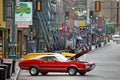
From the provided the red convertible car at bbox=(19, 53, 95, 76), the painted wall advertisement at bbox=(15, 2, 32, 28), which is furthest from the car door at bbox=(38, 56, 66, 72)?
the painted wall advertisement at bbox=(15, 2, 32, 28)

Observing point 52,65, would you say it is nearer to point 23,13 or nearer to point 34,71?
point 34,71

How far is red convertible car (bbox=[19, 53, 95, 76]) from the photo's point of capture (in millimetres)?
34812

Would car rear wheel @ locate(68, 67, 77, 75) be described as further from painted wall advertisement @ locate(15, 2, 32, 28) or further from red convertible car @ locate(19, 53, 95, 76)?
painted wall advertisement @ locate(15, 2, 32, 28)

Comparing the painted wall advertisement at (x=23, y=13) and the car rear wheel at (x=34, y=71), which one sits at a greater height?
the painted wall advertisement at (x=23, y=13)

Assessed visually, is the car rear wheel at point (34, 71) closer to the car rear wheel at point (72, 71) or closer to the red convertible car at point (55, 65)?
the red convertible car at point (55, 65)

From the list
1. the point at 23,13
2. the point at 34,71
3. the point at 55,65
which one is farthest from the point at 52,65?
the point at 23,13

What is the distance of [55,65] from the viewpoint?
115ft

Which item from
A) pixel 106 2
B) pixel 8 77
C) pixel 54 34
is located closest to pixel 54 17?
pixel 54 34

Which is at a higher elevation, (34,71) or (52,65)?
(52,65)

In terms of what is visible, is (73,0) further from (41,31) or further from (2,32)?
(2,32)

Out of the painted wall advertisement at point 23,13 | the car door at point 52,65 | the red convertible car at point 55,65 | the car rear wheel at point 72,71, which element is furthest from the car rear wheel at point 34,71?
the painted wall advertisement at point 23,13

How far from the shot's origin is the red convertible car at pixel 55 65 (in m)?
34.8

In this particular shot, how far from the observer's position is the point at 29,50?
6581 cm

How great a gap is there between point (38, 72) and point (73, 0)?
110 metres
